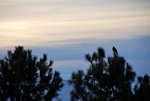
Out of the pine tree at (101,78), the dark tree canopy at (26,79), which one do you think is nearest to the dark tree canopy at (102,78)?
the pine tree at (101,78)

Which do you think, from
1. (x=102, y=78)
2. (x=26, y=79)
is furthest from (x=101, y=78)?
(x=26, y=79)

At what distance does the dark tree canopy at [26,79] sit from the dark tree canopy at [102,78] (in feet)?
11.1

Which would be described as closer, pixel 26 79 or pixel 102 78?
pixel 102 78

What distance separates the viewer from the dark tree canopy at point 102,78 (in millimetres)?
13727

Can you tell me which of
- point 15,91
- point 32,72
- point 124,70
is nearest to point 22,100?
point 15,91

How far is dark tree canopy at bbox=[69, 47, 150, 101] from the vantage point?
45.0ft

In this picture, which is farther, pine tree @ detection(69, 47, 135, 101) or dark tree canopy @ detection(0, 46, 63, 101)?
dark tree canopy @ detection(0, 46, 63, 101)

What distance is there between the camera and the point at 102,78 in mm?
14180

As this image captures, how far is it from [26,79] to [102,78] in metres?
5.46

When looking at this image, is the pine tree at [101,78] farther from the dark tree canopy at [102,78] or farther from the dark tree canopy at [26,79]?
the dark tree canopy at [26,79]

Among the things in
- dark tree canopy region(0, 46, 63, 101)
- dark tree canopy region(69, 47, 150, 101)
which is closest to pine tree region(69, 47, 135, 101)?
dark tree canopy region(69, 47, 150, 101)

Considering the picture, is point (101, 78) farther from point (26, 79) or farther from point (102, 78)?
point (26, 79)

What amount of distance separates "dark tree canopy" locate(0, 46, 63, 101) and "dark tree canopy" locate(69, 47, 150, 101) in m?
3.39

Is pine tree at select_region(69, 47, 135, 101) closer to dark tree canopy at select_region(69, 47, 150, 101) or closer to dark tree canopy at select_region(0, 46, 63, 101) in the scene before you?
dark tree canopy at select_region(69, 47, 150, 101)
